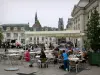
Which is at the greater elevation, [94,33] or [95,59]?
[94,33]

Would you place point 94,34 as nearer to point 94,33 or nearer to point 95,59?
point 94,33

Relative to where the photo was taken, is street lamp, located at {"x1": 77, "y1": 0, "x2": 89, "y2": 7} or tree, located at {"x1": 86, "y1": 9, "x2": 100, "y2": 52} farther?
street lamp, located at {"x1": 77, "y1": 0, "x2": 89, "y2": 7}

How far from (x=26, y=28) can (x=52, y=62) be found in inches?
3156

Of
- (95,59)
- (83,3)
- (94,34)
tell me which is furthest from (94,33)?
(83,3)

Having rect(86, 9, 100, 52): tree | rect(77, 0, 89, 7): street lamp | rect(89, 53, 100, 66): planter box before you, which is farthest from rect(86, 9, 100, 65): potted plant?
rect(77, 0, 89, 7): street lamp

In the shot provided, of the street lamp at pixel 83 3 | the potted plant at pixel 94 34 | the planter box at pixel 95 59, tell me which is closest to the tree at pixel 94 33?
the potted plant at pixel 94 34

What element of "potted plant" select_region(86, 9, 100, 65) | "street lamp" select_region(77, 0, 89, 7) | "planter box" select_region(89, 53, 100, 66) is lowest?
"planter box" select_region(89, 53, 100, 66)

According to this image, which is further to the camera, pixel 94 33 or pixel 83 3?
pixel 83 3

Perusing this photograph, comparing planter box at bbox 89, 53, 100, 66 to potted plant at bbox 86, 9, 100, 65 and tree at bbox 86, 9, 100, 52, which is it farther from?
tree at bbox 86, 9, 100, 52

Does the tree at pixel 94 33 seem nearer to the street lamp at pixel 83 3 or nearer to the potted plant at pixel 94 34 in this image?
the potted plant at pixel 94 34

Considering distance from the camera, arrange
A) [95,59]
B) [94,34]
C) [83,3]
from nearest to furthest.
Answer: [95,59] < [94,34] < [83,3]

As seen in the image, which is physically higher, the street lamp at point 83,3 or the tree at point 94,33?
the street lamp at point 83,3

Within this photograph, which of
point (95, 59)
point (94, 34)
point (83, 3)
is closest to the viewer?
point (95, 59)

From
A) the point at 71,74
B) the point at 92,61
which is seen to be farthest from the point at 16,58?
the point at 71,74
